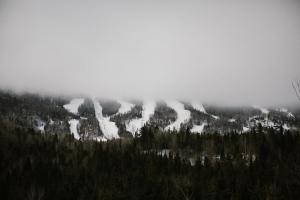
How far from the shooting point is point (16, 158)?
10925cm

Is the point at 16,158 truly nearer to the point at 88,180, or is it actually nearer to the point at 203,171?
the point at 88,180

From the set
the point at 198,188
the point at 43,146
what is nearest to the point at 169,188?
the point at 198,188

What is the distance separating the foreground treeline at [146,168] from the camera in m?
85.8

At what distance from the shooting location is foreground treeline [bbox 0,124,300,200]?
85750 mm

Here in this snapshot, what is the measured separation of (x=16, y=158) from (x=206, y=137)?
68.6 m

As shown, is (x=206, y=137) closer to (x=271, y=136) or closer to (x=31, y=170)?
(x=271, y=136)

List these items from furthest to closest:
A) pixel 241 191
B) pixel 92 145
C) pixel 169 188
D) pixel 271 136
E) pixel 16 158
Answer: pixel 92 145 → pixel 271 136 → pixel 16 158 → pixel 169 188 → pixel 241 191

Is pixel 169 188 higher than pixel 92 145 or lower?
lower

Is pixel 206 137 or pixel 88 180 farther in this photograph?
pixel 206 137

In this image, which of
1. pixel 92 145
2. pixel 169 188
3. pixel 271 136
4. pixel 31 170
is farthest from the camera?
pixel 92 145

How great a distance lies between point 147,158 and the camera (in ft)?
380

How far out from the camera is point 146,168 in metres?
107

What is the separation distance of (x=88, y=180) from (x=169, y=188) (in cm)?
2100

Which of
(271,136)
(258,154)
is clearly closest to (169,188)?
(258,154)
